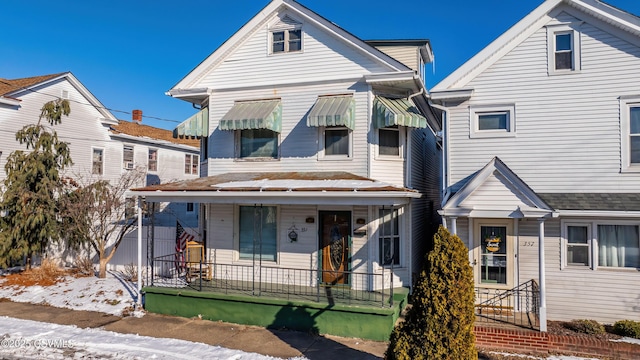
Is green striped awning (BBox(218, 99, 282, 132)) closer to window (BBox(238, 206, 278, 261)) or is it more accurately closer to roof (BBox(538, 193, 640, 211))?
window (BBox(238, 206, 278, 261))

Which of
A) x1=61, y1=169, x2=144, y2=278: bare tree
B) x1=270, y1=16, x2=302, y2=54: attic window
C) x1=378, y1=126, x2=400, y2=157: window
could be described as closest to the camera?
x1=378, y1=126, x2=400, y2=157: window

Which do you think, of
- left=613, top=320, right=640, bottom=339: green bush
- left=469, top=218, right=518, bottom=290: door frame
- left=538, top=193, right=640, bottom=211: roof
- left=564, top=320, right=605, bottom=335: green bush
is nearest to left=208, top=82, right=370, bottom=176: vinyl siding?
left=469, top=218, right=518, bottom=290: door frame

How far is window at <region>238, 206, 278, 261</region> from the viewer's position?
12.3 metres

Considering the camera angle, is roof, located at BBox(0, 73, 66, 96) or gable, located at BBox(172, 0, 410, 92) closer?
gable, located at BBox(172, 0, 410, 92)

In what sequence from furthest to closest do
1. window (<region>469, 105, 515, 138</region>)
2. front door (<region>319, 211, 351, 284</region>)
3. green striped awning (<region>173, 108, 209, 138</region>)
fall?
green striped awning (<region>173, 108, 209, 138</region>)
front door (<region>319, 211, 351, 284</region>)
window (<region>469, 105, 515, 138</region>)

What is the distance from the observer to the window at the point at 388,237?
11.4 meters

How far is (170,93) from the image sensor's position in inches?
545

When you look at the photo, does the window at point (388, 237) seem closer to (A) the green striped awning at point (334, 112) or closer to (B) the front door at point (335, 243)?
(B) the front door at point (335, 243)

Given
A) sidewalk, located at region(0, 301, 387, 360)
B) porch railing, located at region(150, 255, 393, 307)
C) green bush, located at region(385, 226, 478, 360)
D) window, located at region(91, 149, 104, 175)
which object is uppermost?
window, located at region(91, 149, 104, 175)

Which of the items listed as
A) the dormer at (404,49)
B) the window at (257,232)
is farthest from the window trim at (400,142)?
the window at (257,232)

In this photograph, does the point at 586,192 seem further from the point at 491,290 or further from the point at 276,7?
the point at 276,7

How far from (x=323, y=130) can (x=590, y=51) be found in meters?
7.39

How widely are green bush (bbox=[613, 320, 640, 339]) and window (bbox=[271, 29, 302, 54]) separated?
36.9 feet

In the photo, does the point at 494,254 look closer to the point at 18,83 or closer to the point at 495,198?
the point at 495,198
